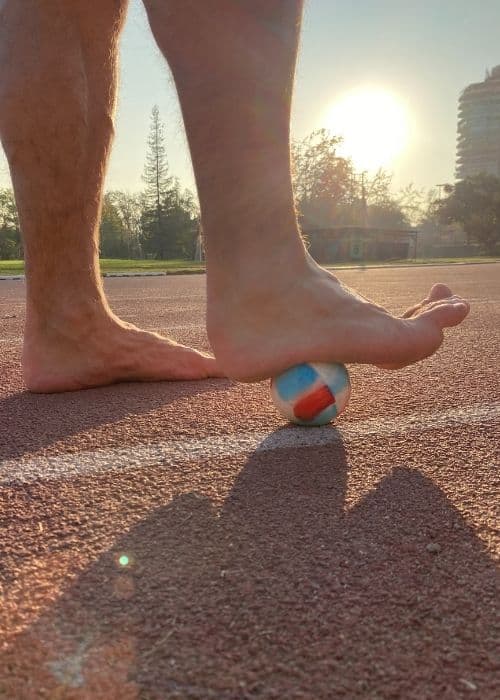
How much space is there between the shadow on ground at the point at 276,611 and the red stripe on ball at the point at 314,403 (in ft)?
1.19

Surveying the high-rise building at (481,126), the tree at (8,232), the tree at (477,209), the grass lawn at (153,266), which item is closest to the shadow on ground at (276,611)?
the grass lawn at (153,266)

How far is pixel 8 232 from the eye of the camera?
4553cm

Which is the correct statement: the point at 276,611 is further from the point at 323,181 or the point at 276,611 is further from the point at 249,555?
the point at 323,181

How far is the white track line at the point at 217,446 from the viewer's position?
1.13m

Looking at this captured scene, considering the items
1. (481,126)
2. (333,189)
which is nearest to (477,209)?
(333,189)

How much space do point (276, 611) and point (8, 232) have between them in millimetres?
49002

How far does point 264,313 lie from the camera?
4.31ft

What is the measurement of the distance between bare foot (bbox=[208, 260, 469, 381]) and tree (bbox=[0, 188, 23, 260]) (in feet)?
142

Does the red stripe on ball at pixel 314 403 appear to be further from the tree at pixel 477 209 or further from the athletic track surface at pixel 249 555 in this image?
the tree at pixel 477 209

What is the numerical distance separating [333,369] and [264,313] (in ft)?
0.63

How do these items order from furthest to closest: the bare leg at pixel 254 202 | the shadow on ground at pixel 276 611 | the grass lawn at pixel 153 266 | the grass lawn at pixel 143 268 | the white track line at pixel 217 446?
the grass lawn at pixel 153 266, the grass lawn at pixel 143 268, the bare leg at pixel 254 202, the white track line at pixel 217 446, the shadow on ground at pixel 276 611

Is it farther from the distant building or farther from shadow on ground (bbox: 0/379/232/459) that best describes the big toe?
the distant building

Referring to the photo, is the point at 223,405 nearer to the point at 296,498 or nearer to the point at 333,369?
the point at 333,369

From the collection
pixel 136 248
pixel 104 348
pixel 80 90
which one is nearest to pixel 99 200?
pixel 80 90
